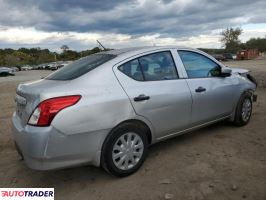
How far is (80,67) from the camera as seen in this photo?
13.6ft

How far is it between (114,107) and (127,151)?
60 centimetres

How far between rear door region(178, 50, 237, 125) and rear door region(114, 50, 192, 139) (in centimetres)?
20

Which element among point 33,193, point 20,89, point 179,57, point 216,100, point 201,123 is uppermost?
point 179,57

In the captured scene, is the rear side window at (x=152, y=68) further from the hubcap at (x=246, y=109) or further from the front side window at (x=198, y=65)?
the hubcap at (x=246, y=109)

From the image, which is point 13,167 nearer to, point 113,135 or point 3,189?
point 3,189

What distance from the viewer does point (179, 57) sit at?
4.62 m

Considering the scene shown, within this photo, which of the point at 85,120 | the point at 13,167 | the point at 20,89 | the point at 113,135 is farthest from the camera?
the point at 13,167

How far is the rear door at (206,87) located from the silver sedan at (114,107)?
0.02 meters

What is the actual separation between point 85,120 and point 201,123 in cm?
216

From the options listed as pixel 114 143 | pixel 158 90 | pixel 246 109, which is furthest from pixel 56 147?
pixel 246 109

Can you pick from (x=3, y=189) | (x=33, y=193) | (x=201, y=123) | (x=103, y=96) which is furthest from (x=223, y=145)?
(x=3, y=189)

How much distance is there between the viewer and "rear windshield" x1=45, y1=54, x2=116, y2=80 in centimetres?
389

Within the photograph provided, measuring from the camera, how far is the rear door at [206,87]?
468cm

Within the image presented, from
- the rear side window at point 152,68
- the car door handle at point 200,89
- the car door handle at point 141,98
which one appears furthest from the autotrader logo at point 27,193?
the car door handle at point 200,89
